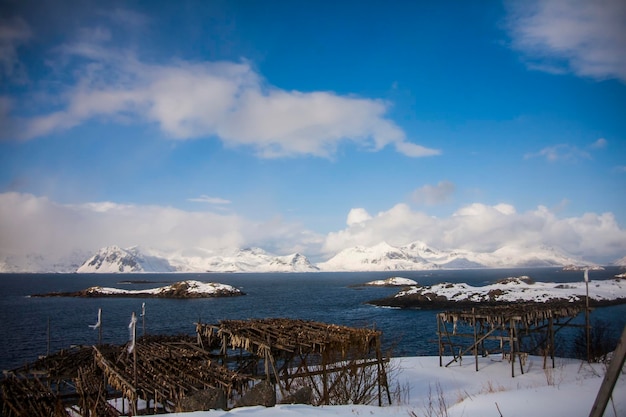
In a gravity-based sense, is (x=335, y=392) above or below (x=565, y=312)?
below

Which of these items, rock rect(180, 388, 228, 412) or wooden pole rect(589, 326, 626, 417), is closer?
wooden pole rect(589, 326, 626, 417)

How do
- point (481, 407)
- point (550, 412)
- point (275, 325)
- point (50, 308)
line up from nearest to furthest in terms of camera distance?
point (550, 412) → point (481, 407) → point (275, 325) → point (50, 308)

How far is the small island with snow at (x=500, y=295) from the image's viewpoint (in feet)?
216

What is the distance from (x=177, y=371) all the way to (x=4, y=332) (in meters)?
46.8

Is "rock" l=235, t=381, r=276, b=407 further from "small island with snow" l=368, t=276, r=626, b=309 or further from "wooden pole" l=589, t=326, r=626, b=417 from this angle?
"small island with snow" l=368, t=276, r=626, b=309

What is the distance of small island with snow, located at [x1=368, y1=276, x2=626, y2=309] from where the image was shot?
65.9 m

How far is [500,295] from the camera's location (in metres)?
70.1

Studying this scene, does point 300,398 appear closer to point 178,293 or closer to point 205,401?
point 205,401

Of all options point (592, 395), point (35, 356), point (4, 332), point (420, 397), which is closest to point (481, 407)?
point (592, 395)

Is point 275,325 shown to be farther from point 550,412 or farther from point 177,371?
point 550,412

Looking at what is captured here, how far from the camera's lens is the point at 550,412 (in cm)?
877

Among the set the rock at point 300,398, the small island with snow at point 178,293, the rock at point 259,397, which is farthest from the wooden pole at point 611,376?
the small island with snow at point 178,293

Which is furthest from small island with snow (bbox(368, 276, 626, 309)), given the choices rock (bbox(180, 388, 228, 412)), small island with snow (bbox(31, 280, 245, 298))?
rock (bbox(180, 388, 228, 412))

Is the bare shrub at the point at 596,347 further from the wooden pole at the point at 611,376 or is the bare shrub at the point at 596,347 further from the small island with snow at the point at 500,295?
the wooden pole at the point at 611,376
